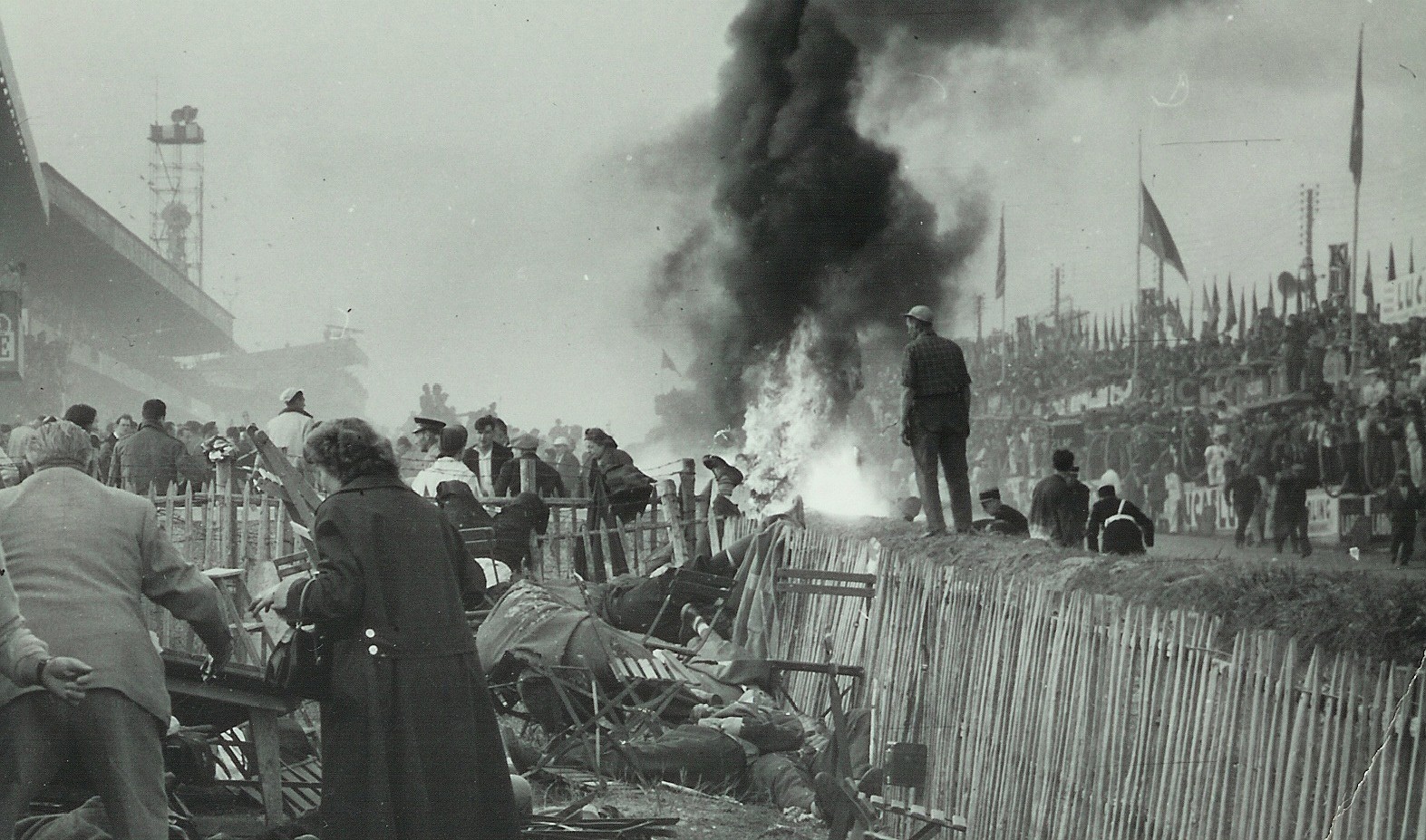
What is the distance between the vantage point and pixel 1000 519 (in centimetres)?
1023

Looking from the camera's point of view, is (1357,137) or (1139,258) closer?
(1357,137)

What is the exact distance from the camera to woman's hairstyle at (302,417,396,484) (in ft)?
15.2

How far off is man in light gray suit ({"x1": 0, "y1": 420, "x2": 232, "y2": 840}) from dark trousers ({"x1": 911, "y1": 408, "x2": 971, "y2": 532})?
5.37 m

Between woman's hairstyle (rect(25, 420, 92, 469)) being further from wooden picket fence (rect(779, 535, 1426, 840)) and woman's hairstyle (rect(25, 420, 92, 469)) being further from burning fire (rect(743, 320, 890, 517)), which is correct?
burning fire (rect(743, 320, 890, 517))

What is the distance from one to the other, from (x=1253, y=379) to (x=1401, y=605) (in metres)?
15.4

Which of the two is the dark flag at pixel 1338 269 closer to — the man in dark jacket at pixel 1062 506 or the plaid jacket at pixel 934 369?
the man in dark jacket at pixel 1062 506

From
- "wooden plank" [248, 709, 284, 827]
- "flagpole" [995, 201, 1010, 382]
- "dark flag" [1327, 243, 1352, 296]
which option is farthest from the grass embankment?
"flagpole" [995, 201, 1010, 382]

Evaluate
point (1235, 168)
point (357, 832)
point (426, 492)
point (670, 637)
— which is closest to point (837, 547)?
point (670, 637)

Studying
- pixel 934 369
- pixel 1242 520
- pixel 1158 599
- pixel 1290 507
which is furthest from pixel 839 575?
pixel 1242 520

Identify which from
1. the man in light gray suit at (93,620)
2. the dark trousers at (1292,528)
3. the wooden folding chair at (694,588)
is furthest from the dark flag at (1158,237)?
the man in light gray suit at (93,620)

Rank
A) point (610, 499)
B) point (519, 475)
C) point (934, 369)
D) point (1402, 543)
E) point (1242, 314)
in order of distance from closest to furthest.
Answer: point (934, 369), point (519, 475), point (610, 499), point (1402, 543), point (1242, 314)

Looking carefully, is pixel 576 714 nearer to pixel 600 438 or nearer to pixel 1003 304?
pixel 600 438

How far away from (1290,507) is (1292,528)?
0.93 feet

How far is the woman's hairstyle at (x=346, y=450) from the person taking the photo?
4.64m
